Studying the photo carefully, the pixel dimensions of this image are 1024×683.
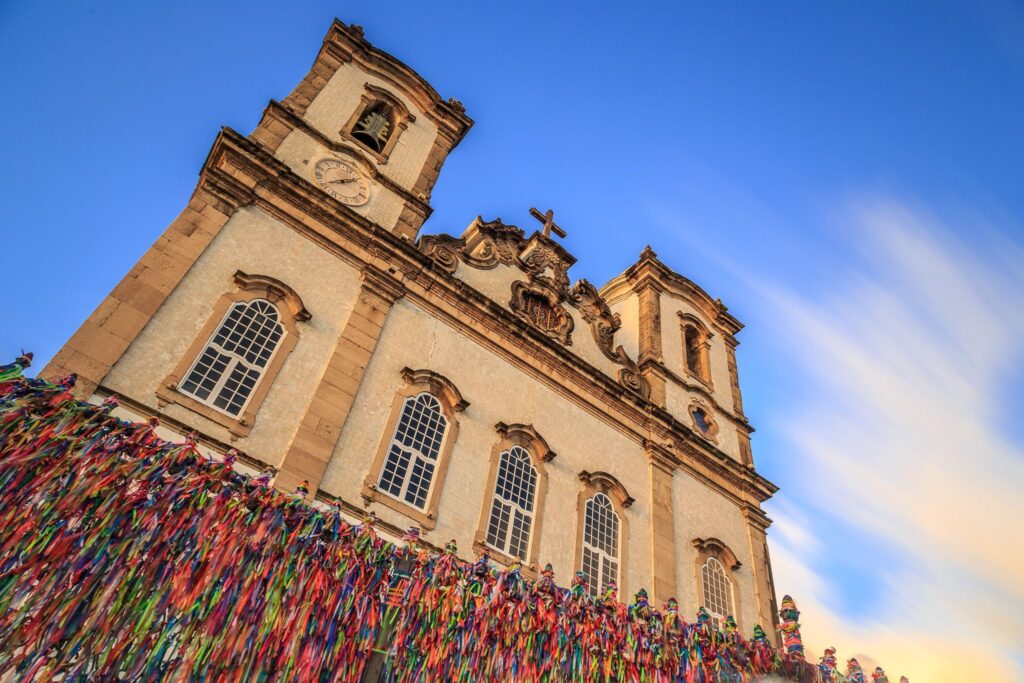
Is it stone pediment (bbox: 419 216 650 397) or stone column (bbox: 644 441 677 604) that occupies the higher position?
stone pediment (bbox: 419 216 650 397)

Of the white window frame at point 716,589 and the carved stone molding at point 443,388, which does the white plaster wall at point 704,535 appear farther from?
the carved stone molding at point 443,388

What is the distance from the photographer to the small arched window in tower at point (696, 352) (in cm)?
2194

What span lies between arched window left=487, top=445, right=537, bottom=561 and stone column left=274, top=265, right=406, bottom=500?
345cm

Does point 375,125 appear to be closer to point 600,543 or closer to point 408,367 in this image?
point 408,367

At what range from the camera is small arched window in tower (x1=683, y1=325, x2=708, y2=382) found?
21.9 metres

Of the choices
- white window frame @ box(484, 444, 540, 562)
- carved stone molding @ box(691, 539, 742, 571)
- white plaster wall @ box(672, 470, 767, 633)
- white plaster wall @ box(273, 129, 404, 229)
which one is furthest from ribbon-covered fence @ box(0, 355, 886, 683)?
white plaster wall @ box(273, 129, 404, 229)

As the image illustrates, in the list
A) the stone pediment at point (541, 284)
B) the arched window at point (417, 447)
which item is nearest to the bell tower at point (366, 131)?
the stone pediment at point (541, 284)

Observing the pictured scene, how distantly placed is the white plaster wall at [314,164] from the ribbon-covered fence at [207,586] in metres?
7.83

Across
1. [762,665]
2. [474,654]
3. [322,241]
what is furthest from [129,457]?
[762,665]

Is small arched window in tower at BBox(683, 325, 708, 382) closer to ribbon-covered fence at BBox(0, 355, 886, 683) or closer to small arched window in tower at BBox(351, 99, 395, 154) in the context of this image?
small arched window in tower at BBox(351, 99, 395, 154)

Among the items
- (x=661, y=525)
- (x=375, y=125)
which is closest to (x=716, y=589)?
(x=661, y=525)

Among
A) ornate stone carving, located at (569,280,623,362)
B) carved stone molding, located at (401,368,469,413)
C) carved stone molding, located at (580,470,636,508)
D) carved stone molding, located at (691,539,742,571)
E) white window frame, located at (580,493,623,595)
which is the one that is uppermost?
ornate stone carving, located at (569,280,623,362)

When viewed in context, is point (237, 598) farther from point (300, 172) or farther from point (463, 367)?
point (300, 172)

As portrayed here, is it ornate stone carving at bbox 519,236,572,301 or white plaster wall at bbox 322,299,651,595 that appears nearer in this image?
white plaster wall at bbox 322,299,651,595
